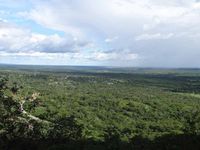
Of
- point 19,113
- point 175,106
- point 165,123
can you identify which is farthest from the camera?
point 175,106

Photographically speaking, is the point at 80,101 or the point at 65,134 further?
the point at 80,101

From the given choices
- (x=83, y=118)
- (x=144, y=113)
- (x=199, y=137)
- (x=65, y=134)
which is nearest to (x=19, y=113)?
(x=65, y=134)

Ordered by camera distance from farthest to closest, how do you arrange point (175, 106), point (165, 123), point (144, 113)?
point (175, 106) → point (144, 113) → point (165, 123)

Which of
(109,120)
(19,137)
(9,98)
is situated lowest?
(109,120)

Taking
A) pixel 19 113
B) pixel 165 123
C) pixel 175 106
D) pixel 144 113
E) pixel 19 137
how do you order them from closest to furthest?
pixel 19 137
pixel 19 113
pixel 165 123
pixel 144 113
pixel 175 106

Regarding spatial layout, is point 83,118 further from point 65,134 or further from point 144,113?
point 65,134

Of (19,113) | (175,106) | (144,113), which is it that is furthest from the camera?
(175,106)

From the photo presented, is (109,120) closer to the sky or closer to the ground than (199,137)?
closer to the ground

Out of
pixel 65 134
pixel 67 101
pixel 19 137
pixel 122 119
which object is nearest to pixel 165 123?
pixel 122 119

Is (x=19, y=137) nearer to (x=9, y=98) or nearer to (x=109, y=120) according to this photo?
(x=9, y=98)
